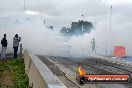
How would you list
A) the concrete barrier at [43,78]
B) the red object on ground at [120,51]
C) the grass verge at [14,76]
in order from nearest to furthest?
the concrete barrier at [43,78]
the grass verge at [14,76]
the red object on ground at [120,51]

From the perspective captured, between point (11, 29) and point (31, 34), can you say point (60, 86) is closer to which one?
point (31, 34)

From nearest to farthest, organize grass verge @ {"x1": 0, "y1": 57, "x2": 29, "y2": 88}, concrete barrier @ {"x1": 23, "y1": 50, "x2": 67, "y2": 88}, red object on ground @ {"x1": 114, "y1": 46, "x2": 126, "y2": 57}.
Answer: concrete barrier @ {"x1": 23, "y1": 50, "x2": 67, "y2": 88} < grass verge @ {"x1": 0, "y1": 57, "x2": 29, "y2": 88} < red object on ground @ {"x1": 114, "y1": 46, "x2": 126, "y2": 57}

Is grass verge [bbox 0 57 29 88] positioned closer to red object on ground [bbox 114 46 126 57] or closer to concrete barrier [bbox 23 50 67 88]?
concrete barrier [bbox 23 50 67 88]

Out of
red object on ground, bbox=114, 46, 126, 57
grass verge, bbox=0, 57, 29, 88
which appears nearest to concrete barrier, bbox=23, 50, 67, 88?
grass verge, bbox=0, 57, 29, 88

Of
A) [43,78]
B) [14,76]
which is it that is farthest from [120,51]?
[43,78]

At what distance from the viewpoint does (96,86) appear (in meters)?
15.5

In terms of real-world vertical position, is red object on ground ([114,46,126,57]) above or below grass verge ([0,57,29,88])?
above

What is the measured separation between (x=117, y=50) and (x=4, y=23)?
182 ft

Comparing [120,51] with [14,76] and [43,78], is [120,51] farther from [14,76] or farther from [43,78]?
[43,78]

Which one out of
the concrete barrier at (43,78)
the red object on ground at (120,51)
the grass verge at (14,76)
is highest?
the concrete barrier at (43,78)

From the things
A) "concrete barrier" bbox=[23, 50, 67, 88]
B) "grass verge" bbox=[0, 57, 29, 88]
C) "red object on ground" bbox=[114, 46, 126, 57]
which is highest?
"concrete barrier" bbox=[23, 50, 67, 88]

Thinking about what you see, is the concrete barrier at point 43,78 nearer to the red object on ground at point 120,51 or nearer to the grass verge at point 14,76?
the grass verge at point 14,76

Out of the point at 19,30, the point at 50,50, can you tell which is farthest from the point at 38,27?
the point at 50,50

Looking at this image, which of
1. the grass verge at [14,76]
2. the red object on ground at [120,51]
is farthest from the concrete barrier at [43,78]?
the red object on ground at [120,51]
